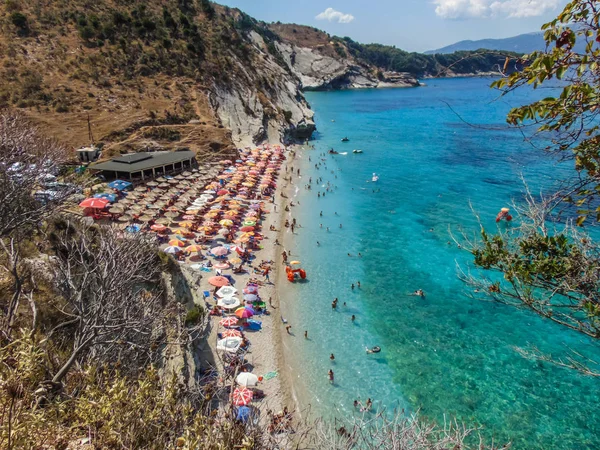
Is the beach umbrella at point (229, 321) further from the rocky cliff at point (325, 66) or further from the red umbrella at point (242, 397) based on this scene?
the rocky cliff at point (325, 66)

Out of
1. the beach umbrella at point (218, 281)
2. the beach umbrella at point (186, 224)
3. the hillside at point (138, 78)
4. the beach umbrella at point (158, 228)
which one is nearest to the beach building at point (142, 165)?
the hillside at point (138, 78)

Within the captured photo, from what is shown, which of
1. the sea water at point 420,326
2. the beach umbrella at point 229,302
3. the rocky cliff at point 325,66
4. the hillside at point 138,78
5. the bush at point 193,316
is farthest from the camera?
Answer: the rocky cliff at point 325,66

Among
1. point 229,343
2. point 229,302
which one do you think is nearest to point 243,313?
point 229,302

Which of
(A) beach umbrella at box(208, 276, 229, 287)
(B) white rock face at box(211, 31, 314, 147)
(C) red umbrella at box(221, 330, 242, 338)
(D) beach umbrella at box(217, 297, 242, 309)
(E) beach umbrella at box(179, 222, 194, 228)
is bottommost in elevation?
(C) red umbrella at box(221, 330, 242, 338)

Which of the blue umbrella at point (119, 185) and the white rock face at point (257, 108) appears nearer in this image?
the blue umbrella at point (119, 185)

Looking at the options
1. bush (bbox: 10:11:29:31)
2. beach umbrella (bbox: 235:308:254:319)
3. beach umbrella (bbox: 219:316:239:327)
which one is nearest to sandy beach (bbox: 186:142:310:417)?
beach umbrella (bbox: 219:316:239:327)

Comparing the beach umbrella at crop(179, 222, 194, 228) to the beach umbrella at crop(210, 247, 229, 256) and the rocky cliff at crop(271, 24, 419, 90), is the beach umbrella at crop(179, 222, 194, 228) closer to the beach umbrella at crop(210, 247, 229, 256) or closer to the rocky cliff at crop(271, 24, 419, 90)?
the beach umbrella at crop(210, 247, 229, 256)

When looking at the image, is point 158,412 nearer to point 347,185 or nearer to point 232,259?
point 232,259
